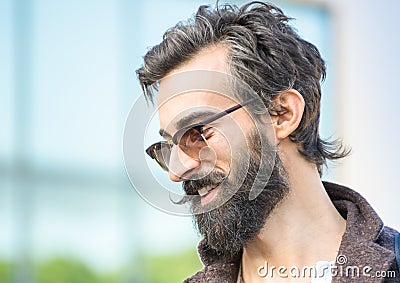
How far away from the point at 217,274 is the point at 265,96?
0.30 meters

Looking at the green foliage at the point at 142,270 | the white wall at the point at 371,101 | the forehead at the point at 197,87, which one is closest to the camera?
the forehead at the point at 197,87

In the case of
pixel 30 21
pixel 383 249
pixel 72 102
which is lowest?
pixel 383 249

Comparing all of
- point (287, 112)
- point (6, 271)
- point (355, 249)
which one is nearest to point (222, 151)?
point (287, 112)

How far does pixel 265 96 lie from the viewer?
1.45 meters

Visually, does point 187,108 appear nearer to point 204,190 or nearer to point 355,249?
point 204,190

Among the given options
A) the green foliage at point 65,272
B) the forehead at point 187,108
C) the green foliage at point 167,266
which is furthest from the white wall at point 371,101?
the forehead at point 187,108

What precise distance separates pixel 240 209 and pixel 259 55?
253mm

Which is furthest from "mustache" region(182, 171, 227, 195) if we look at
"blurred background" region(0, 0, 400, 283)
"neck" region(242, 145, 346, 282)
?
"blurred background" region(0, 0, 400, 283)

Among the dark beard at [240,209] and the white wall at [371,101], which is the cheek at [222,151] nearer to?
the dark beard at [240,209]

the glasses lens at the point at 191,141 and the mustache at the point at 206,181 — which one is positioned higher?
the glasses lens at the point at 191,141

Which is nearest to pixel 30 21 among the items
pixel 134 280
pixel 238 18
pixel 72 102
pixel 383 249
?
pixel 72 102

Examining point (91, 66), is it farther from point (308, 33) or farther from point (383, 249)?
point (383, 249)

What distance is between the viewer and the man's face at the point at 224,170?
140 centimetres

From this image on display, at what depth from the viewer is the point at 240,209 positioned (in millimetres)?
1419
